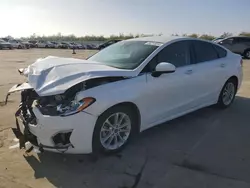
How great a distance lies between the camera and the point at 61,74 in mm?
4031

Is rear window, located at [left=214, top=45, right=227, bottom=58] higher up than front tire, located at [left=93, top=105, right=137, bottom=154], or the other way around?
rear window, located at [left=214, top=45, right=227, bottom=58]

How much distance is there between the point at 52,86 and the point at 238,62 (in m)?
4.48

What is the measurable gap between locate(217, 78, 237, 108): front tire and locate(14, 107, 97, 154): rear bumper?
3.52m

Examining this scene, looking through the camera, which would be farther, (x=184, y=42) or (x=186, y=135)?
(x=184, y=42)

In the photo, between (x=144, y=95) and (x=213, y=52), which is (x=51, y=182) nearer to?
(x=144, y=95)

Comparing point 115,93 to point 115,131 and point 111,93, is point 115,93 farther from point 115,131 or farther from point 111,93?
point 115,131

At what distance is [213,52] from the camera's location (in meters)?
6.15

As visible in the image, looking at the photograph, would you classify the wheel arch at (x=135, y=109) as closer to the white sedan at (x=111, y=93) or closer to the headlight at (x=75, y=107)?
the white sedan at (x=111, y=93)

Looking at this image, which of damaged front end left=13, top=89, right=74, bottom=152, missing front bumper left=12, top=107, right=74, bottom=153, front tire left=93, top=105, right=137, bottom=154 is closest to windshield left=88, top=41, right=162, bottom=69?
front tire left=93, top=105, right=137, bottom=154

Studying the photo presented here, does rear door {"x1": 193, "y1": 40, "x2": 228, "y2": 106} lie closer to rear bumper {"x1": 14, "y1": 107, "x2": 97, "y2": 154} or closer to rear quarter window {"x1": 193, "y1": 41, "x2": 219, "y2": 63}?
rear quarter window {"x1": 193, "y1": 41, "x2": 219, "y2": 63}

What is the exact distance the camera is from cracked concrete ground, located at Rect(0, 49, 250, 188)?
351 centimetres

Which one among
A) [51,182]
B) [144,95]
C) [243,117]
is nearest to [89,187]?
[51,182]

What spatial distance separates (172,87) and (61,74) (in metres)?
1.80

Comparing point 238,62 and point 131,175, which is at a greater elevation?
point 238,62
